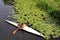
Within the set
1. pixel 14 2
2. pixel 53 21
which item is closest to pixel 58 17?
pixel 53 21

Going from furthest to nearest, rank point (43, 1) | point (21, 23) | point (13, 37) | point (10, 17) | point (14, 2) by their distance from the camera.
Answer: point (14, 2) → point (43, 1) → point (10, 17) → point (21, 23) → point (13, 37)

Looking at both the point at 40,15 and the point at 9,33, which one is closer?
the point at 9,33

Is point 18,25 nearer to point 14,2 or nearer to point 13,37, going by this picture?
point 13,37

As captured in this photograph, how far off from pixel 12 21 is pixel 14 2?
2221 mm

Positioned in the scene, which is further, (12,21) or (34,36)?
(12,21)

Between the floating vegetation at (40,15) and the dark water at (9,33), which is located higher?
the floating vegetation at (40,15)

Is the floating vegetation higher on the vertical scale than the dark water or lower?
higher

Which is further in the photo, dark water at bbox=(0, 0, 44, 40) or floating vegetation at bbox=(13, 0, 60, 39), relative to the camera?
floating vegetation at bbox=(13, 0, 60, 39)

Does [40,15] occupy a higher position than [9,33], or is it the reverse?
[40,15]

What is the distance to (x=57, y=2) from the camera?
1064 centimetres

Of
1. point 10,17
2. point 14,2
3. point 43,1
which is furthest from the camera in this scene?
point 14,2

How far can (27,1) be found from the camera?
10977 mm

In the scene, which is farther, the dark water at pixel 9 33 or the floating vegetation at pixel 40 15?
the floating vegetation at pixel 40 15

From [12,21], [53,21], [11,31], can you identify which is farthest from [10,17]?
[53,21]
